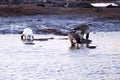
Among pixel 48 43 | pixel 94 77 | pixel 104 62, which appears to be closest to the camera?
pixel 94 77

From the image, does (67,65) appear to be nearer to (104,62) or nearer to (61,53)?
(104,62)

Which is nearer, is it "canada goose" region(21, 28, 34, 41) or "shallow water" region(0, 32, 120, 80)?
"shallow water" region(0, 32, 120, 80)

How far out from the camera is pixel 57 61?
58.6 feet

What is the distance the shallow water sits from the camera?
49.0ft

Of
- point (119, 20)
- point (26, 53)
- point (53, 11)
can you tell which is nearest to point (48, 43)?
point (26, 53)

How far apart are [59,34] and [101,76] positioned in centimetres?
1468

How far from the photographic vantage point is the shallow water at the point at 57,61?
14.9 metres

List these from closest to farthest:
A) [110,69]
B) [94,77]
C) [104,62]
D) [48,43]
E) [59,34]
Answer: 1. [94,77]
2. [110,69]
3. [104,62]
4. [48,43]
5. [59,34]

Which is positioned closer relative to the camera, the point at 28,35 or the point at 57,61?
the point at 57,61

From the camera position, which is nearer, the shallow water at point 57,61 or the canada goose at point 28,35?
the shallow water at point 57,61

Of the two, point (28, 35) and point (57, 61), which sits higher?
point (57, 61)

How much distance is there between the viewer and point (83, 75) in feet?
49.0

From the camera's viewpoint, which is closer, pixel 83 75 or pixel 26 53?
pixel 83 75

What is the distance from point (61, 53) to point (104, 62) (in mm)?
2869
